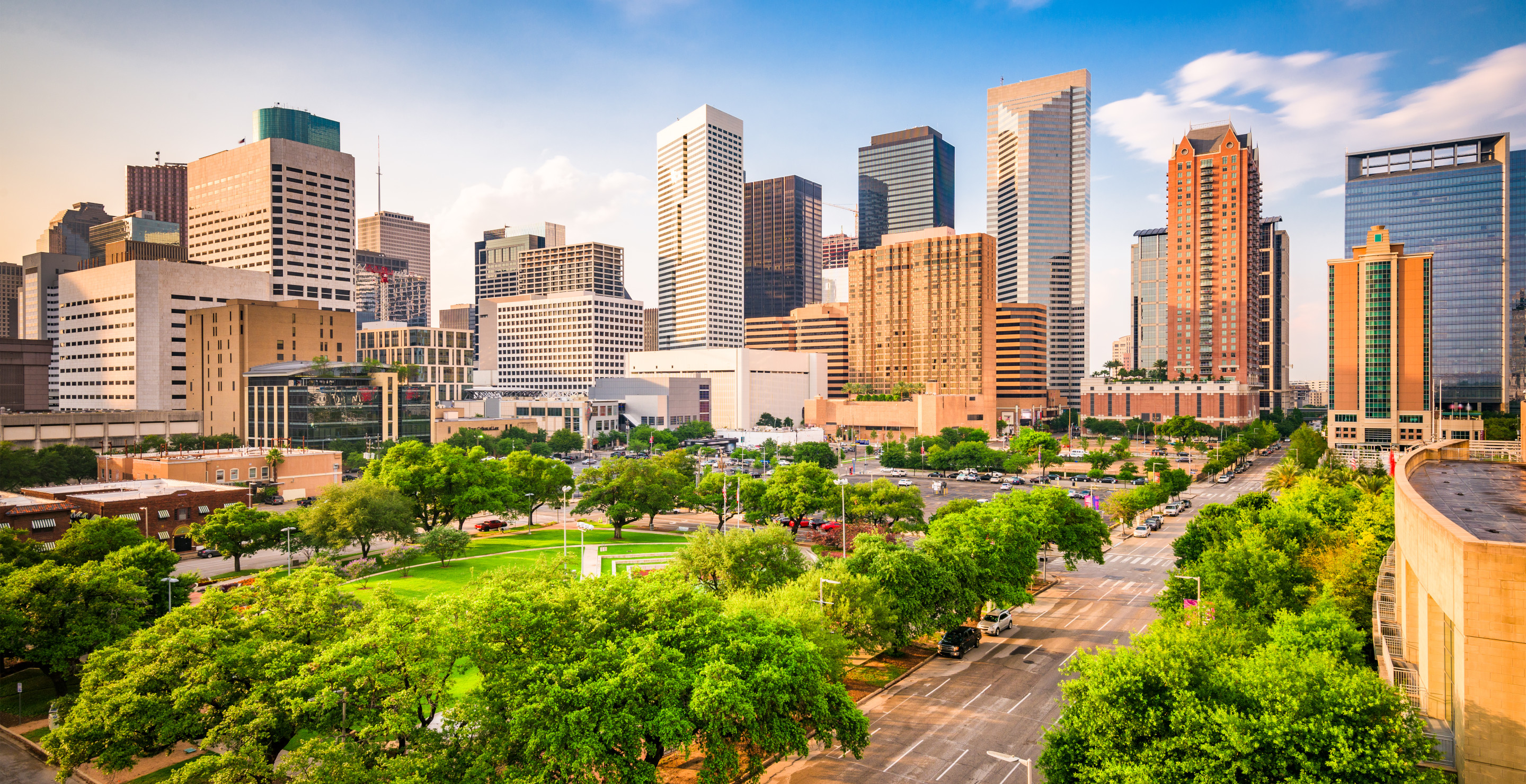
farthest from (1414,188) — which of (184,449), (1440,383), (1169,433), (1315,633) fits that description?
(184,449)

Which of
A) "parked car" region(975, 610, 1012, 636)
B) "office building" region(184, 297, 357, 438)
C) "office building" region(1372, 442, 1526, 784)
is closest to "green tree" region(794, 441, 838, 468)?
"parked car" region(975, 610, 1012, 636)

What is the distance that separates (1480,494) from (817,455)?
104m

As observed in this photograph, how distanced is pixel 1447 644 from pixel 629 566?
48.5 m

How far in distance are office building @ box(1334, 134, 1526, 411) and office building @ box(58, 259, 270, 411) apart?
863 feet

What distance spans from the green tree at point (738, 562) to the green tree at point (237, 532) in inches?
1578

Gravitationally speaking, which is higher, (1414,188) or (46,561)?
(1414,188)

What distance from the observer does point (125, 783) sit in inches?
1259

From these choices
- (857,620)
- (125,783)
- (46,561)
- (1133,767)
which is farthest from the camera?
(46,561)

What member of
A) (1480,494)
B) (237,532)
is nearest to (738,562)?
(1480,494)

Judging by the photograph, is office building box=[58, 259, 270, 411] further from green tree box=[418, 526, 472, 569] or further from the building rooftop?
the building rooftop

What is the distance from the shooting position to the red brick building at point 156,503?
223 ft

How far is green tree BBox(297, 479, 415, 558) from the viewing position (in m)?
64.4

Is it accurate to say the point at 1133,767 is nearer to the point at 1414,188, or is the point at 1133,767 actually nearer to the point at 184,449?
the point at 184,449

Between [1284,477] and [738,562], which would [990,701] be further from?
[1284,477]
